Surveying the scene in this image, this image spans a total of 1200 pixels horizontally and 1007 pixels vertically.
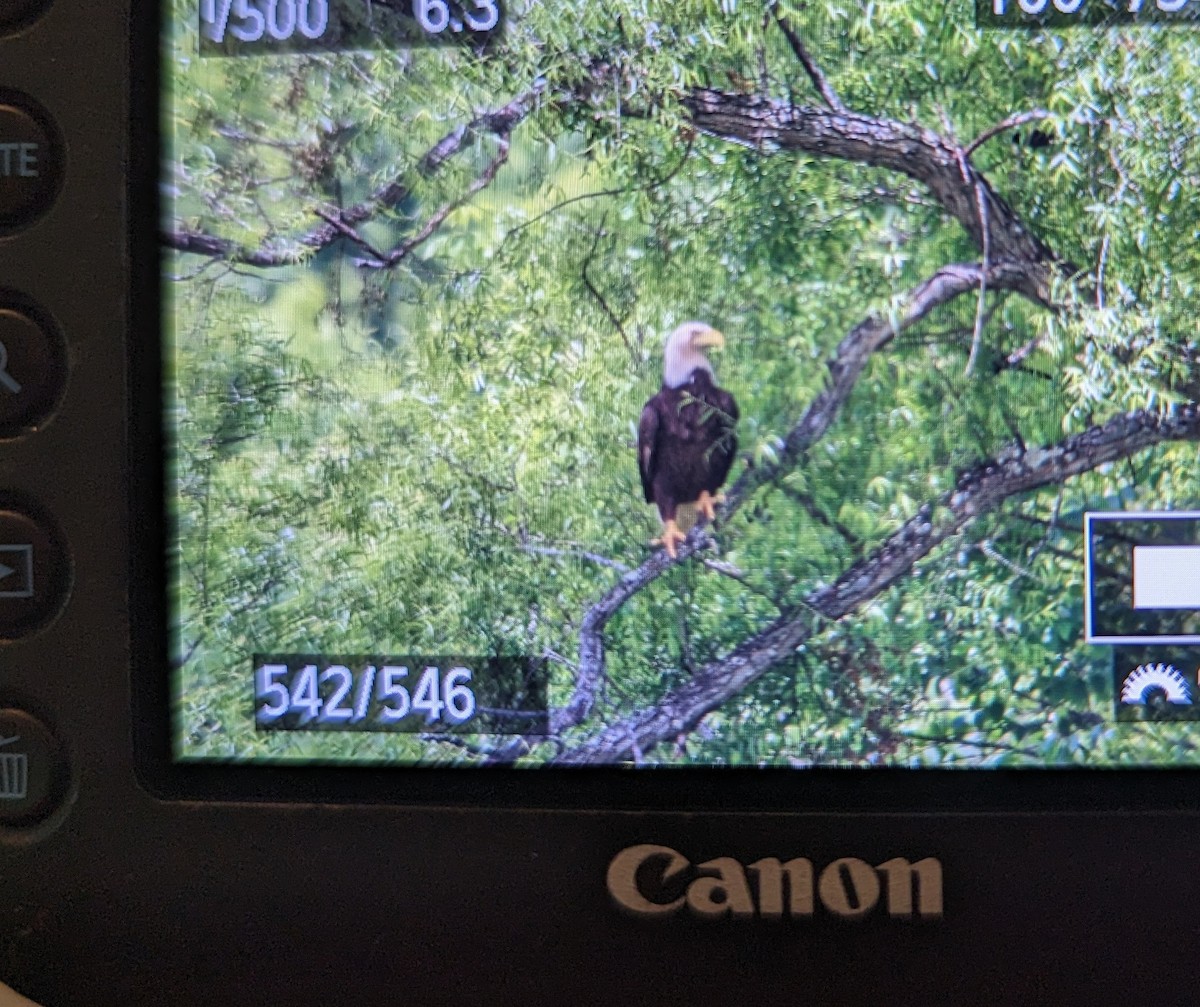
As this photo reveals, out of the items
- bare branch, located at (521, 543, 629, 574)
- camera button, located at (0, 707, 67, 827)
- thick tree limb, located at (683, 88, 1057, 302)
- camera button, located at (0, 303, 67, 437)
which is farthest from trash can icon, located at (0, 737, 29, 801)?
thick tree limb, located at (683, 88, 1057, 302)

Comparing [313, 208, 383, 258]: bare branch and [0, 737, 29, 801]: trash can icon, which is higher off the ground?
[313, 208, 383, 258]: bare branch

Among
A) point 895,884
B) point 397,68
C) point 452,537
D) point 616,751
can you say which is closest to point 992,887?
point 895,884

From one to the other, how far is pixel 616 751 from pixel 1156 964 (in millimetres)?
241

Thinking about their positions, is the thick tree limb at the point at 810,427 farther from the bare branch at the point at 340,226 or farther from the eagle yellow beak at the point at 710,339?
the bare branch at the point at 340,226

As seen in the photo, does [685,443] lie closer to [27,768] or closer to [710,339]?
[710,339]

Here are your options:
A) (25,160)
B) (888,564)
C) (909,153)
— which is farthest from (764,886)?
(25,160)

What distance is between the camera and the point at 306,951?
500mm

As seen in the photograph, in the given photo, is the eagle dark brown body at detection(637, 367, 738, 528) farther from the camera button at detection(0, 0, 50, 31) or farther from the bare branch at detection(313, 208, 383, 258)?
the camera button at detection(0, 0, 50, 31)

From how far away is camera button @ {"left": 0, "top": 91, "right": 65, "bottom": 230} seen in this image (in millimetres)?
488

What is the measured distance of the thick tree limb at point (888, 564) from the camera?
46cm

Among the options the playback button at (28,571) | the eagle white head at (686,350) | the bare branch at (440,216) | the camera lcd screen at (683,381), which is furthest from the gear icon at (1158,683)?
the playback button at (28,571)

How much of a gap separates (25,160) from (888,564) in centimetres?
40

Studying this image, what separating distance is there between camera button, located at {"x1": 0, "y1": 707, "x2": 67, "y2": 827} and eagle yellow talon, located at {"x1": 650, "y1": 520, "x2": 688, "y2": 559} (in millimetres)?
279

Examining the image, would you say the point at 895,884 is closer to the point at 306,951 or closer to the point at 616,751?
the point at 616,751
